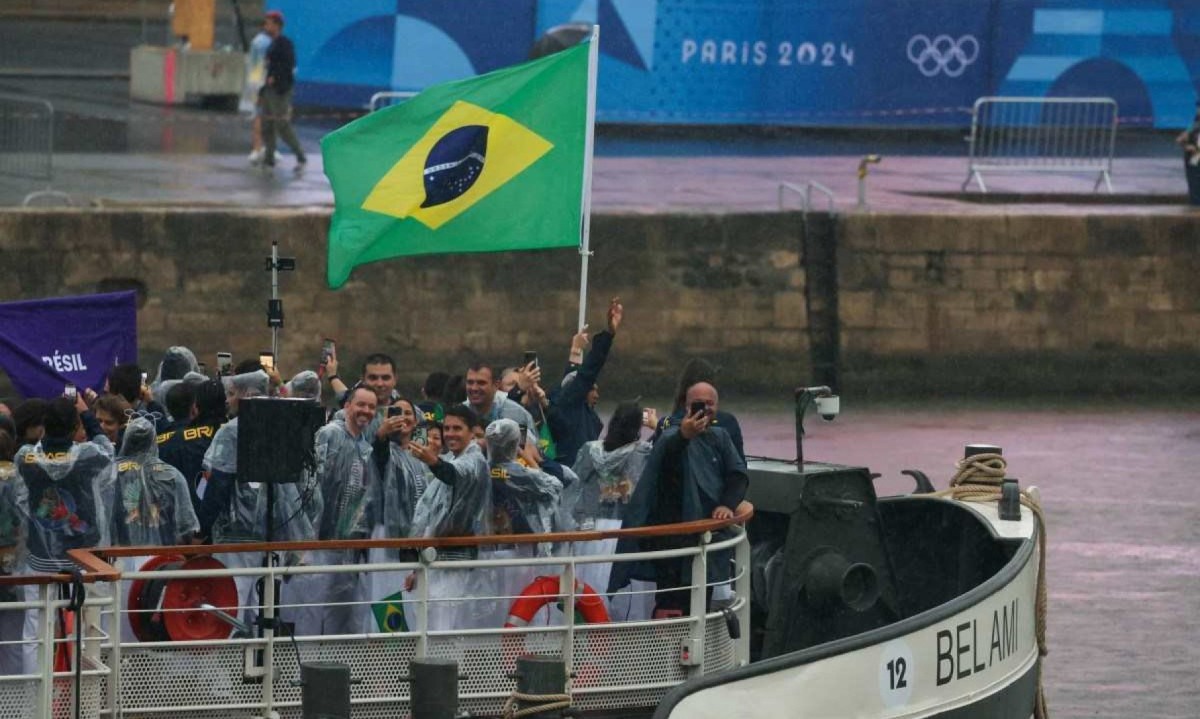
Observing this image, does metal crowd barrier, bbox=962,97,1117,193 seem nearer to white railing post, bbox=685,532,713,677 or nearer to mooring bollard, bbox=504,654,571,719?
white railing post, bbox=685,532,713,677

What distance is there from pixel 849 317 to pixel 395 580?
14.9m

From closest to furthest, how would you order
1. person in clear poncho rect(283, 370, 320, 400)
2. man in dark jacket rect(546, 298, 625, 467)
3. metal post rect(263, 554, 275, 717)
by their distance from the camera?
metal post rect(263, 554, 275, 717)
person in clear poncho rect(283, 370, 320, 400)
man in dark jacket rect(546, 298, 625, 467)

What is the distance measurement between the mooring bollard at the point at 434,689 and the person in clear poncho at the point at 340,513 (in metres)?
1.17

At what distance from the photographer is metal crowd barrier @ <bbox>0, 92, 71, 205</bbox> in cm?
2394

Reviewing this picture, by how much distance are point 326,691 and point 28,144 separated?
17.2 meters

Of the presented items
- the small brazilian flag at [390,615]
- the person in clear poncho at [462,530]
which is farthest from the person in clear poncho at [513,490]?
the small brazilian flag at [390,615]

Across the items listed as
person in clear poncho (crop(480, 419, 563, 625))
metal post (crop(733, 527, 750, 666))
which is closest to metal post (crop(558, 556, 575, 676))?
person in clear poncho (crop(480, 419, 563, 625))

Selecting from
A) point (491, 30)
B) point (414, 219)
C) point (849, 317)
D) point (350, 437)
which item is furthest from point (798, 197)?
point (350, 437)

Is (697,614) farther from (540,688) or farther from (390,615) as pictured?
(390,615)

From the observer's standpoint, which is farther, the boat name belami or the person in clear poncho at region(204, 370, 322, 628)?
the boat name belami

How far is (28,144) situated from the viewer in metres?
24.8

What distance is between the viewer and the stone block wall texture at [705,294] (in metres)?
22.2

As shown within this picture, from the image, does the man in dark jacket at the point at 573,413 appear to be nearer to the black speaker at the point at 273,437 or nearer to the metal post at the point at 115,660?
the black speaker at the point at 273,437

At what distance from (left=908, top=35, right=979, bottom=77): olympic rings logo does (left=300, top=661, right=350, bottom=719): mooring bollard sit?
22.4 meters
